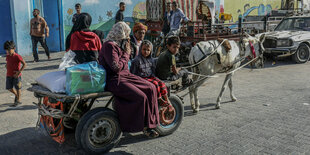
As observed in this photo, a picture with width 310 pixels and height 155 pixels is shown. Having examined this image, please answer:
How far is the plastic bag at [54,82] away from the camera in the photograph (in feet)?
12.9

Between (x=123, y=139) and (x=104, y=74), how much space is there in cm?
128

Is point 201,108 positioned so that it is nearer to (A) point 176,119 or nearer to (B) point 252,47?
(A) point 176,119

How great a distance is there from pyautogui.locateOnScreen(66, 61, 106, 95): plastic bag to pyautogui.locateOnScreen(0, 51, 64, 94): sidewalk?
463 centimetres

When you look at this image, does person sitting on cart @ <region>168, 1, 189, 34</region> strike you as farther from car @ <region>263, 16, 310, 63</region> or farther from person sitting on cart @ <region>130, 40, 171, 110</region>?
person sitting on cart @ <region>130, 40, 171, 110</region>

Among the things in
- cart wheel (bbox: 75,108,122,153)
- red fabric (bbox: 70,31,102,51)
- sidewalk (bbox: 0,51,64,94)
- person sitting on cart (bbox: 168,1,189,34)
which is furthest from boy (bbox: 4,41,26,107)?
person sitting on cart (bbox: 168,1,189,34)

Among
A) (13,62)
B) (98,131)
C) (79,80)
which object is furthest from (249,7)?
(79,80)

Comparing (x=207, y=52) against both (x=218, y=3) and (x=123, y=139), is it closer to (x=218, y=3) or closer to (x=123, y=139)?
(x=123, y=139)

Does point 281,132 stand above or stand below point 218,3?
below

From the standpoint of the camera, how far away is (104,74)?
409cm

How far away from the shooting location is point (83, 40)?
5.61 m

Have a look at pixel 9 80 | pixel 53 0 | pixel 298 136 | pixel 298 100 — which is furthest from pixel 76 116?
pixel 53 0

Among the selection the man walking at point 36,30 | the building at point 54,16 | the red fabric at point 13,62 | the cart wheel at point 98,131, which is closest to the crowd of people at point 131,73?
the cart wheel at point 98,131

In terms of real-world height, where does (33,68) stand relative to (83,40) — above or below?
below

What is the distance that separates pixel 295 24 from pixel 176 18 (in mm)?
6224
